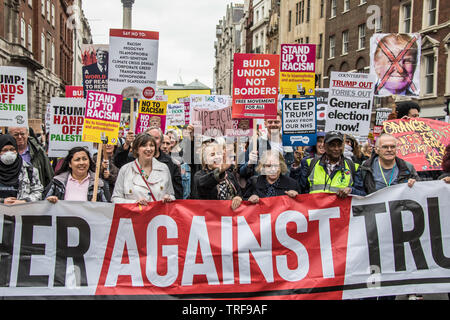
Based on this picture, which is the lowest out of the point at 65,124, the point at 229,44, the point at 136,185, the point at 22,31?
the point at 136,185

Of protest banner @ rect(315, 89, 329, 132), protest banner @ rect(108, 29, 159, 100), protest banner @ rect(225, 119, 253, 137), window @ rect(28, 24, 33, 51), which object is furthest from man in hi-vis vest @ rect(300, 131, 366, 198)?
window @ rect(28, 24, 33, 51)

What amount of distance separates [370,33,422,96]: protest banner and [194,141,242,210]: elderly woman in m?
4.23

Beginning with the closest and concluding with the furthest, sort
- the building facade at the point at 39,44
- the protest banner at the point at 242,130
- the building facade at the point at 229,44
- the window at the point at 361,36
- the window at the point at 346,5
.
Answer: the protest banner at the point at 242,130 < the building facade at the point at 39,44 < the window at the point at 361,36 < the window at the point at 346,5 < the building facade at the point at 229,44

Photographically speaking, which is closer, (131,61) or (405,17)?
(131,61)

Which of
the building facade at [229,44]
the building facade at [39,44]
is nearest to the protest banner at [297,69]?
the building facade at [39,44]

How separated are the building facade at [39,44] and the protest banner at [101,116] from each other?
24714 mm

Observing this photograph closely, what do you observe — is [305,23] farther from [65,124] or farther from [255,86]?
[65,124]

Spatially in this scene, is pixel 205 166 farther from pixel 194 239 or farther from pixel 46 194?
pixel 46 194

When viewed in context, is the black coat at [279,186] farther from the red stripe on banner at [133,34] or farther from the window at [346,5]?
the window at [346,5]

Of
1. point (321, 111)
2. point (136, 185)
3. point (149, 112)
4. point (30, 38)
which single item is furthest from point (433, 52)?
point (30, 38)

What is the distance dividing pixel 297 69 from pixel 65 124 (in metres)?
3.74

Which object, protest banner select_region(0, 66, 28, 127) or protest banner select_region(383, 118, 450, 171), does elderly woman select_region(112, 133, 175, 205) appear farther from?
protest banner select_region(383, 118, 450, 171)

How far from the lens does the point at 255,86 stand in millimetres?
6434

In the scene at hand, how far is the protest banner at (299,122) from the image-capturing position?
6.46 meters
